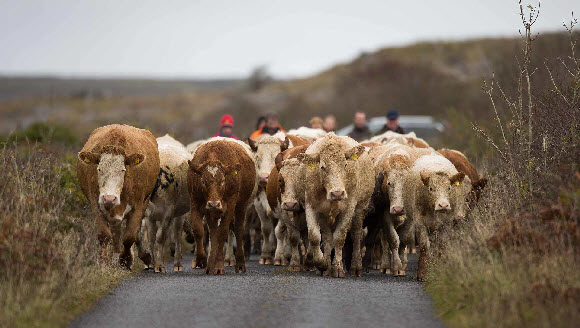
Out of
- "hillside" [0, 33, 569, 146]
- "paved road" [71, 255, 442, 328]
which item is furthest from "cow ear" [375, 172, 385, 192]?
"hillside" [0, 33, 569, 146]

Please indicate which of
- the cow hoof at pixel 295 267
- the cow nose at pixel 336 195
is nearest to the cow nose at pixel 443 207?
the cow nose at pixel 336 195

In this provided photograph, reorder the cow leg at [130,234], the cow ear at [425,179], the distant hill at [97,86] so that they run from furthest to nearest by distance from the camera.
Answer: the distant hill at [97,86] < the cow ear at [425,179] < the cow leg at [130,234]

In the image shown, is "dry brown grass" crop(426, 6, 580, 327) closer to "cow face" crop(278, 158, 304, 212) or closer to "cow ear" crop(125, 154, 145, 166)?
"cow face" crop(278, 158, 304, 212)

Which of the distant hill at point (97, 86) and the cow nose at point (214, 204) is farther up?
the distant hill at point (97, 86)

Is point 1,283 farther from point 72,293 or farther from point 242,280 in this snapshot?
point 242,280

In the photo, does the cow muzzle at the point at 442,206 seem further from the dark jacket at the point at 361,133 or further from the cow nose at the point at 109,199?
the dark jacket at the point at 361,133

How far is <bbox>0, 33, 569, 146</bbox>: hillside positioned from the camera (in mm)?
63344

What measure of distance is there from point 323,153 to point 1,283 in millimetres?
6108

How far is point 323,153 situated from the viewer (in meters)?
16.0

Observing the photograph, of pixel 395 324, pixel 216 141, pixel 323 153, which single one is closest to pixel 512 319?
pixel 395 324

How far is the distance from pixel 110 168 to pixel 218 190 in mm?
1757

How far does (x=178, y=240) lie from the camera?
17547mm

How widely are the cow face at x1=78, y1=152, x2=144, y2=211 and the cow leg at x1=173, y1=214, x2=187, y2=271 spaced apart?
82.7 inches

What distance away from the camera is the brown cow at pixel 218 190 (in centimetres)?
1611
